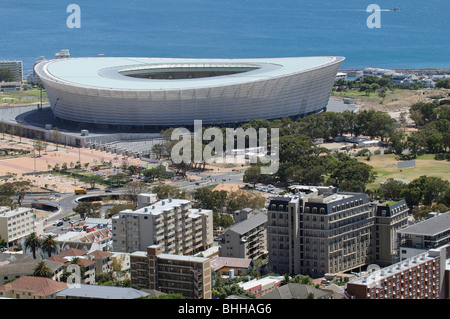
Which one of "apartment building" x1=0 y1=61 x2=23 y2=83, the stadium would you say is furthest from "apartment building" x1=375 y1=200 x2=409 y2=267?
"apartment building" x1=0 y1=61 x2=23 y2=83

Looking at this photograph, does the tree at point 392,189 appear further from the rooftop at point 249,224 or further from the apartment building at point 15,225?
the apartment building at point 15,225

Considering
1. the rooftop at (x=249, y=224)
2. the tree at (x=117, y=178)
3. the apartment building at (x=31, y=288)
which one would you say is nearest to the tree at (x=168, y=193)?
the tree at (x=117, y=178)

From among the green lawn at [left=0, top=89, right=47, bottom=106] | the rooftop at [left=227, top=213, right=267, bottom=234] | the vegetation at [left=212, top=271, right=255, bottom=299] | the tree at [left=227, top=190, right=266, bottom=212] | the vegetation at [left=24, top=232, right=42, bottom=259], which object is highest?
the green lawn at [left=0, top=89, right=47, bottom=106]

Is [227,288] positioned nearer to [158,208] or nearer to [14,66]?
[158,208]

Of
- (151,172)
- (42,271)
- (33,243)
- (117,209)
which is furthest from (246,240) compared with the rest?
(151,172)

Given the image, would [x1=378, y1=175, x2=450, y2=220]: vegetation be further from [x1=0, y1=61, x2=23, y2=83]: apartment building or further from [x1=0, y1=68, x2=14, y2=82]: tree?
[x1=0, y1=61, x2=23, y2=83]: apartment building

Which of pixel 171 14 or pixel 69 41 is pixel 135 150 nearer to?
pixel 69 41
